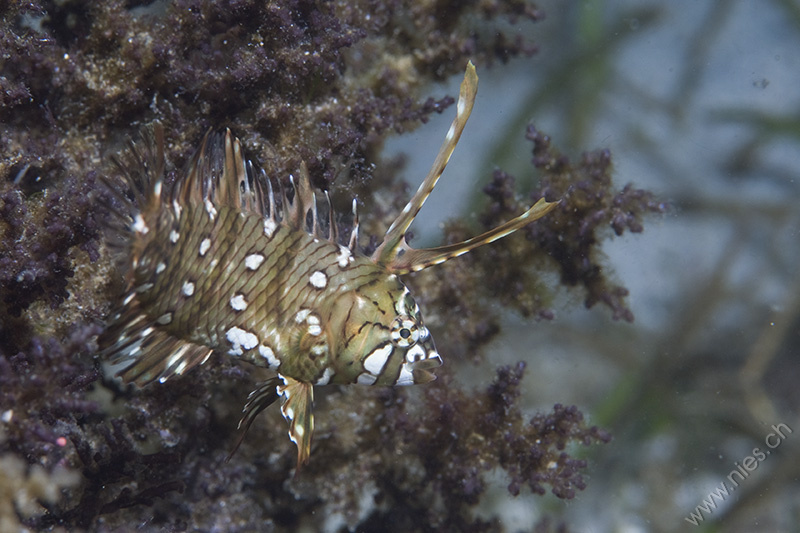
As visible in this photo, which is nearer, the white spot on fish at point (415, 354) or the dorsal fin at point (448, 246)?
the dorsal fin at point (448, 246)

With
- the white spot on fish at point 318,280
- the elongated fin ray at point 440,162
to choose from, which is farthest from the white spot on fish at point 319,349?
the elongated fin ray at point 440,162

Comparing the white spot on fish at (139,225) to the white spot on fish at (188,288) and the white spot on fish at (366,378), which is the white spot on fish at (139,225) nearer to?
the white spot on fish at (188,288)

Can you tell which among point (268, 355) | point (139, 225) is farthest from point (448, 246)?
point (139, 225)

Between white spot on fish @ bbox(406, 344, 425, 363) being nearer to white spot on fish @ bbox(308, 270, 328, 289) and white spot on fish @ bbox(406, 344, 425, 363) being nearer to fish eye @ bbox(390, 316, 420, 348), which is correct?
fish eye @ bbox(390, 316, 420, 348)

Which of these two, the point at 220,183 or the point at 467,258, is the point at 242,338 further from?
the point at 467,258

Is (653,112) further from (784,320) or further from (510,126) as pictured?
(784,320)

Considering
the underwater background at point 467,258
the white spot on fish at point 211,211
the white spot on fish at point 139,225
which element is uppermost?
the white spot on fish at point 139,225

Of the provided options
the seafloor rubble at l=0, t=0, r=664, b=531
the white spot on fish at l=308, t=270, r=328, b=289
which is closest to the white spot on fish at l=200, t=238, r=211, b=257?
the white spot on fish at l=308, t=270, r=328, b=289
